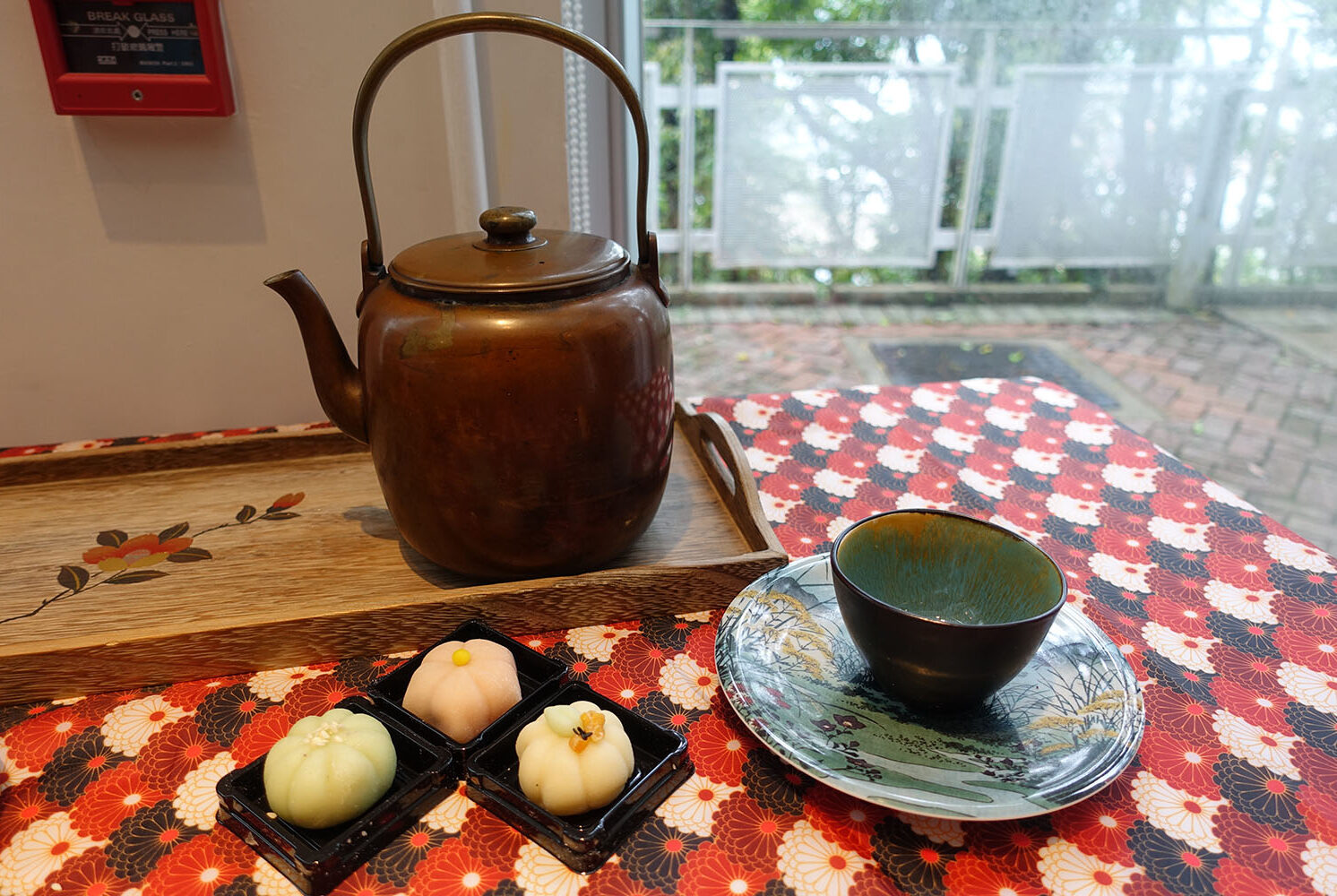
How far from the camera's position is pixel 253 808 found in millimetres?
559

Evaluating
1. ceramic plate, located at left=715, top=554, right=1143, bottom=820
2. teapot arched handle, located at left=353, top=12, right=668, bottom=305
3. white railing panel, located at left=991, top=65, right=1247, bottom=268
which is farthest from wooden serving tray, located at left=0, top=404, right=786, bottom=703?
white railing panel, located at left=991, top=65, right=1247, bottom=268

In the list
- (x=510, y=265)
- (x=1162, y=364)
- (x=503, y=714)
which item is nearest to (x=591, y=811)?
(x=503, y=714)

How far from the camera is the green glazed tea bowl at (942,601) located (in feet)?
1.90

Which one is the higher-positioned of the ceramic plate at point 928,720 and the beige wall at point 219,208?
the beige wall at point 219,208

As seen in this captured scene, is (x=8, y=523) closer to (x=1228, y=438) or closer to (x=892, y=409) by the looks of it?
(x=892, y=409)

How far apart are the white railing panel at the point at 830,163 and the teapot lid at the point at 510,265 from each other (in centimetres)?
210

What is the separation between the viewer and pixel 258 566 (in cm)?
82

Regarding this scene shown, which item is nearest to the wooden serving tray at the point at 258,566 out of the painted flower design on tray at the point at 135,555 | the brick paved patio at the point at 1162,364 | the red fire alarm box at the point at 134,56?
the painted flower design on tray at the point at 135,555

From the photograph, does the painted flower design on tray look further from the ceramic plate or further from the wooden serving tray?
the ceramic plate

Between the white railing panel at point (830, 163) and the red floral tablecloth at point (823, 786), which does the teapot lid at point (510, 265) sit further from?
the white railing panel at point (830, 163)

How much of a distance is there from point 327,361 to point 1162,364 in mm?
2405

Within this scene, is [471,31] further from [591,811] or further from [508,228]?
[591,811]

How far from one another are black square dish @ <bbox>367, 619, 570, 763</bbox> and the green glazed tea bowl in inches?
9.1

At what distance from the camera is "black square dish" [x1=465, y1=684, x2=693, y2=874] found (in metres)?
0.55
